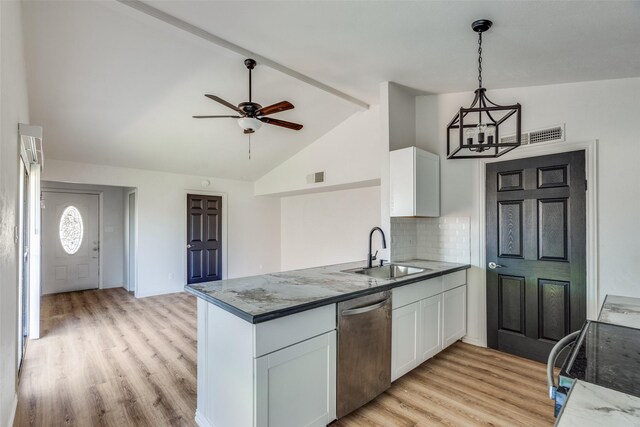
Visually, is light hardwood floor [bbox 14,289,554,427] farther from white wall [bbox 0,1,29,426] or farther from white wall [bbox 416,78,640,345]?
white wall [bbox 416,78,640,345]

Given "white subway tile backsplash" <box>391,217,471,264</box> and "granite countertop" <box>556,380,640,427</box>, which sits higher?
"white subway tile backsplash" <box>391,217,471,264</box>

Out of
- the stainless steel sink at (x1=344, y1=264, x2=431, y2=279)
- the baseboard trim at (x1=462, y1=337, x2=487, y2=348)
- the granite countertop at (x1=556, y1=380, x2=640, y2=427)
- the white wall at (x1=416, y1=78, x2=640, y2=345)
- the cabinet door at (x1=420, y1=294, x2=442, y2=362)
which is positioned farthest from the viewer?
the baseboard trim at (x1=462, y1=337, x2=487, y2=348)

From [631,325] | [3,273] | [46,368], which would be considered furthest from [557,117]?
[46,368]

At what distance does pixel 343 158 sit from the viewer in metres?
5.14

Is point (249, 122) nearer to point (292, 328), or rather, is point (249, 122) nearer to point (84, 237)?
point (292, 328)

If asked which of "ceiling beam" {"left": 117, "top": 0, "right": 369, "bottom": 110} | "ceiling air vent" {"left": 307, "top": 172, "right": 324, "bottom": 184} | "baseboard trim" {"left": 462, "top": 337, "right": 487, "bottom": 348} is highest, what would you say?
"ceiling beam" {"left": 117, "top": 0, "right": 369, "bottom": 110}

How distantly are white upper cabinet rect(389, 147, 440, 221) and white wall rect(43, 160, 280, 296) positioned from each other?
14.5 ft

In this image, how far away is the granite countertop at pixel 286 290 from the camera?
1706 mm

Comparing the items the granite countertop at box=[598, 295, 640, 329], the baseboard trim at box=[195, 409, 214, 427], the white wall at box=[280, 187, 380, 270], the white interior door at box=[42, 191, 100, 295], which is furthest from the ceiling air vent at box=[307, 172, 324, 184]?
the white interior door at box=[42, 191, 100, 295]

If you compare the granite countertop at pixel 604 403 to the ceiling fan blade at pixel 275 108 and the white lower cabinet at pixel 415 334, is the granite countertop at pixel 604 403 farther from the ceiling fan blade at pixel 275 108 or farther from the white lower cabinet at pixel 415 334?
the ceiling fan blade at pixel 275 108

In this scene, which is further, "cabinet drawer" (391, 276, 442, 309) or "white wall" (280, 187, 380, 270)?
"white wall" (280, 187, 380, 270)

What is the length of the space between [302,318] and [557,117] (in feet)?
9.86

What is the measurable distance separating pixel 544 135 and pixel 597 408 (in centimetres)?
291

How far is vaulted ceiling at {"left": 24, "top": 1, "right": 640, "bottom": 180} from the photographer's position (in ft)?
6.79
